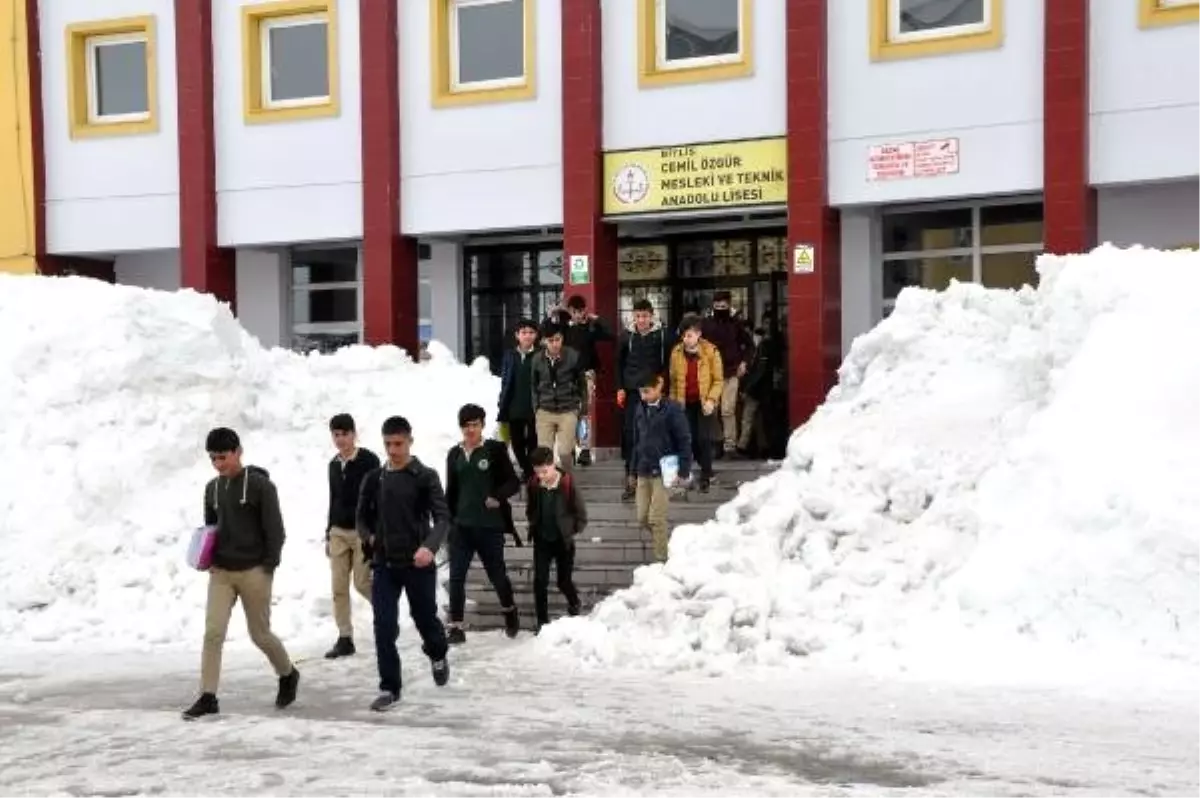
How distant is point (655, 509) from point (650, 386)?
3.63 ft

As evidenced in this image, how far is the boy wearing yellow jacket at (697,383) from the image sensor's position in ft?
40.0

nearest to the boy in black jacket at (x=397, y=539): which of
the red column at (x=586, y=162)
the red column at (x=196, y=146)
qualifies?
the red column at (x=586, y=162)

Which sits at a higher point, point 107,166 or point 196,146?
point 196,146

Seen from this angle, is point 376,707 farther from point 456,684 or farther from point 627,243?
point 627,243

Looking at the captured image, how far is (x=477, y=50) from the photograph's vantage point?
59.6ft

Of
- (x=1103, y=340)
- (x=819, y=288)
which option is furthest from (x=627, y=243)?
(x=1103, y=340)

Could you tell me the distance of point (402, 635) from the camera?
10320 mm

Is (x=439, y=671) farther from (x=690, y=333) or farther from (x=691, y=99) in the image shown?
(x=691, y=99)

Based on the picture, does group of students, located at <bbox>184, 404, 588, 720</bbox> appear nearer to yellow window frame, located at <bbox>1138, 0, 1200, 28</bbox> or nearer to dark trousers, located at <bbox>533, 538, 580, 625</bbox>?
dark trousers, located at <bbox>533, 538, 580, 625</bbox>

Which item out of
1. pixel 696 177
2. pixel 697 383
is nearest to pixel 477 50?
pixel 696 177

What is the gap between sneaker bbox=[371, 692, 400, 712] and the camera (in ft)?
25.8

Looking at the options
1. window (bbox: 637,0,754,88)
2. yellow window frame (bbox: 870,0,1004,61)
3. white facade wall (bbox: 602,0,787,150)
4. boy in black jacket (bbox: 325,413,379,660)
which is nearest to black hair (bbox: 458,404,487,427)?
boy in black jacket (bbox: 325,413,379,660)

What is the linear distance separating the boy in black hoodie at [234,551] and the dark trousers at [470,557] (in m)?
2.22

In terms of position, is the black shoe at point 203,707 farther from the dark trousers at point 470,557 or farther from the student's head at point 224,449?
the dark trousers at point 470,557
